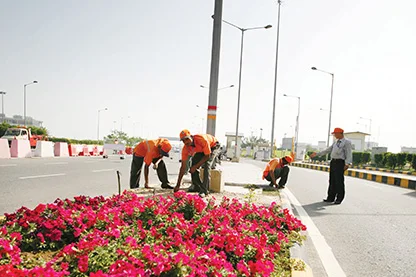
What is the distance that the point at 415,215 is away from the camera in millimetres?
6875

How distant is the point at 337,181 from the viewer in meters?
7.93

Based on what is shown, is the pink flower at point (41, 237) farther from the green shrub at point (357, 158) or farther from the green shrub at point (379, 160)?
the green shrub at point (357, 158)

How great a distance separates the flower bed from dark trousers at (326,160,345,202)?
3.59 meters

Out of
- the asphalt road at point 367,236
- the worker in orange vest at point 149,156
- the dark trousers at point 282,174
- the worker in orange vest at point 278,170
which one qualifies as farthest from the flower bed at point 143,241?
the dark trousers at point 282,174

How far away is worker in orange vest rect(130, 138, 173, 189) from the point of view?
733 cm

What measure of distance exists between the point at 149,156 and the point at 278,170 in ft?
13.8

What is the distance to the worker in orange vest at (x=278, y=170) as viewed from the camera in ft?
30.9

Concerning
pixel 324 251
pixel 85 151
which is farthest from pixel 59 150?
pixel 324 251

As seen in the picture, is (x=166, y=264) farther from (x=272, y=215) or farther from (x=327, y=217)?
(x=327, y=217)

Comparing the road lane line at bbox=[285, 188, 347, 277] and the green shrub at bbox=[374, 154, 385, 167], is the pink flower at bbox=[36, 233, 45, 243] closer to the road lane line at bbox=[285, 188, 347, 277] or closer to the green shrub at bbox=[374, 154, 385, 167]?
the road lane line at bbox=[285, 188, 347, 277]

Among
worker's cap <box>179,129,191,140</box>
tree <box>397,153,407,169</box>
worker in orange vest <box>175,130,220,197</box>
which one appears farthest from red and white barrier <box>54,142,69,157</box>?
tree <box>397,153,407,169</box>

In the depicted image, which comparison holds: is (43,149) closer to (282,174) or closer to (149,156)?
(282,174)

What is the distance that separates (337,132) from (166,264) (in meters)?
6.71

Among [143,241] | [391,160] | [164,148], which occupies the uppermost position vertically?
[164,148]
